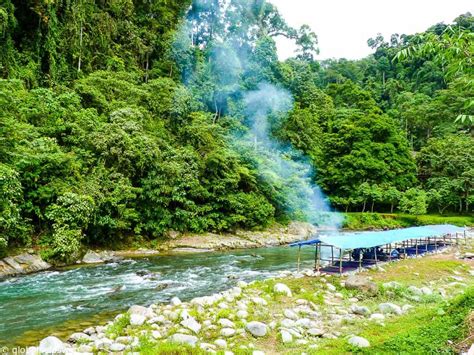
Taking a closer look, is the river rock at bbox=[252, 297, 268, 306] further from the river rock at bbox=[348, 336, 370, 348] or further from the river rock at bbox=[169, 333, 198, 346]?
the river rock at bbox=[348, 336, 370, 348]

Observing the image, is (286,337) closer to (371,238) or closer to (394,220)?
(371,238)

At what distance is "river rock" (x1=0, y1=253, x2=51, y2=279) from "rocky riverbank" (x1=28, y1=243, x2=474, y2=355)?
8.80 metres

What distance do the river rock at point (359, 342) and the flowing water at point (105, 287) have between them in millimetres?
6224

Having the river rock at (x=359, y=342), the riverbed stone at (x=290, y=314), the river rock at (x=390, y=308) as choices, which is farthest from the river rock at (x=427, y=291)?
the river rock at (x=359, y=342)

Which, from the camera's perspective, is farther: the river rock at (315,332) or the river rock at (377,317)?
the river rock at (377,317)

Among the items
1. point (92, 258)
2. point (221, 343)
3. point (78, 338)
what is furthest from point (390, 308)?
point (92, 258)

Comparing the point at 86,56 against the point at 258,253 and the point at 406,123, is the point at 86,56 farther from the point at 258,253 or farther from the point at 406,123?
the point at 406,123

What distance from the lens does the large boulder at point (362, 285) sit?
10.0 metres

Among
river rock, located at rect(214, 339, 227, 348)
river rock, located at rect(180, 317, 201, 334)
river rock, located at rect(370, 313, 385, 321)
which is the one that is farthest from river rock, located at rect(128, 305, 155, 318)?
river rock, located at rect(370, 313, 385, 321)

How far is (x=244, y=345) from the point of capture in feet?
22.0

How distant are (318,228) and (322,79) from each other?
4234 centimetres

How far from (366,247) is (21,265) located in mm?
13629

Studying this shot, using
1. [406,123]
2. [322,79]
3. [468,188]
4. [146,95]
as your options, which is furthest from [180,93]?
[322,79]

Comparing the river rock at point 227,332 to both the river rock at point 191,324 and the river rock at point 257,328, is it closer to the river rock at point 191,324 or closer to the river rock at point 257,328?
the river rock at point 257,328
